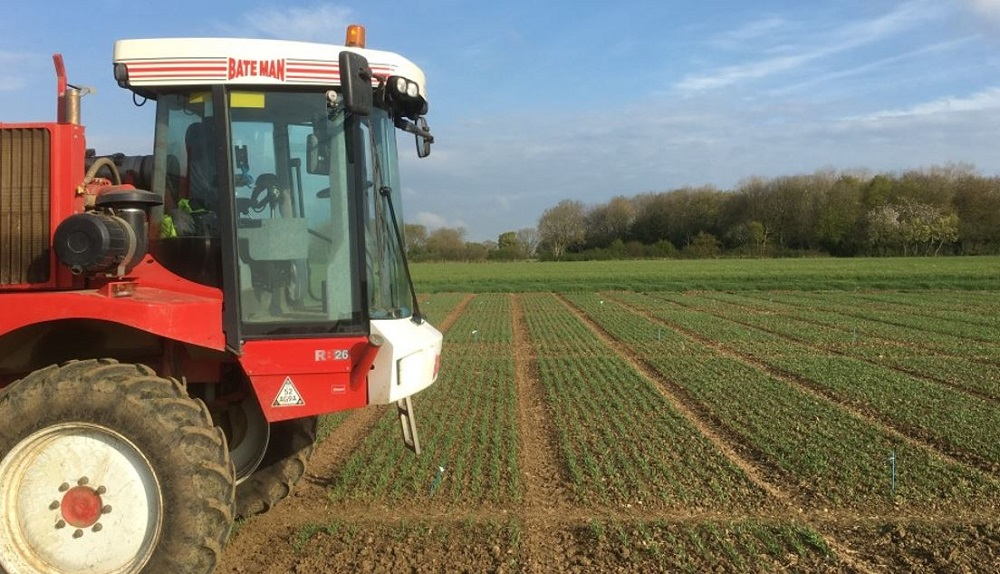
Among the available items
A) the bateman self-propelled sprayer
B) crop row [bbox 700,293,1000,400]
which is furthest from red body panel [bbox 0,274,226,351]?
crop row [bbox 700,293,1000,400]

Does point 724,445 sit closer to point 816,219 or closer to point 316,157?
point 316,157

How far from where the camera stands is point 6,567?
356 cm

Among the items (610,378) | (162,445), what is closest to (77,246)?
(162,445)

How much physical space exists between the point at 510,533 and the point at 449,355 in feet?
31.7

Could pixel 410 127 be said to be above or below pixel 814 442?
above

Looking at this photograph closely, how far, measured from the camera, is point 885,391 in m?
9.87

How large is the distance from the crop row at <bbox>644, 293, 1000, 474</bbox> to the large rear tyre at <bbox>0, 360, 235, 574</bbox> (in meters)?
6.32

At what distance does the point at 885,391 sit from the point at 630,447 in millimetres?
4480

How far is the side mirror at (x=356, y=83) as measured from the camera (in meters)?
3.67

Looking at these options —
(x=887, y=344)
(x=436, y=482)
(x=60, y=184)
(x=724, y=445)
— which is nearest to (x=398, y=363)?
(x=60, y=184)

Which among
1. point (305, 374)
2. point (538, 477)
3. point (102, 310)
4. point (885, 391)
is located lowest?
point (538, 477)

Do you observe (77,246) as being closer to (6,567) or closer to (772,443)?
(6,567)

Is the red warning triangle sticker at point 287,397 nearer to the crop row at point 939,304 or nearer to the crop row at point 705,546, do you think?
the crop row at point 705,546

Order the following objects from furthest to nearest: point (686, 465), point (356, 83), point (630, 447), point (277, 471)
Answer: point (630, 447)
point (686, 465)
point (277, 471)
point (356, 83)
